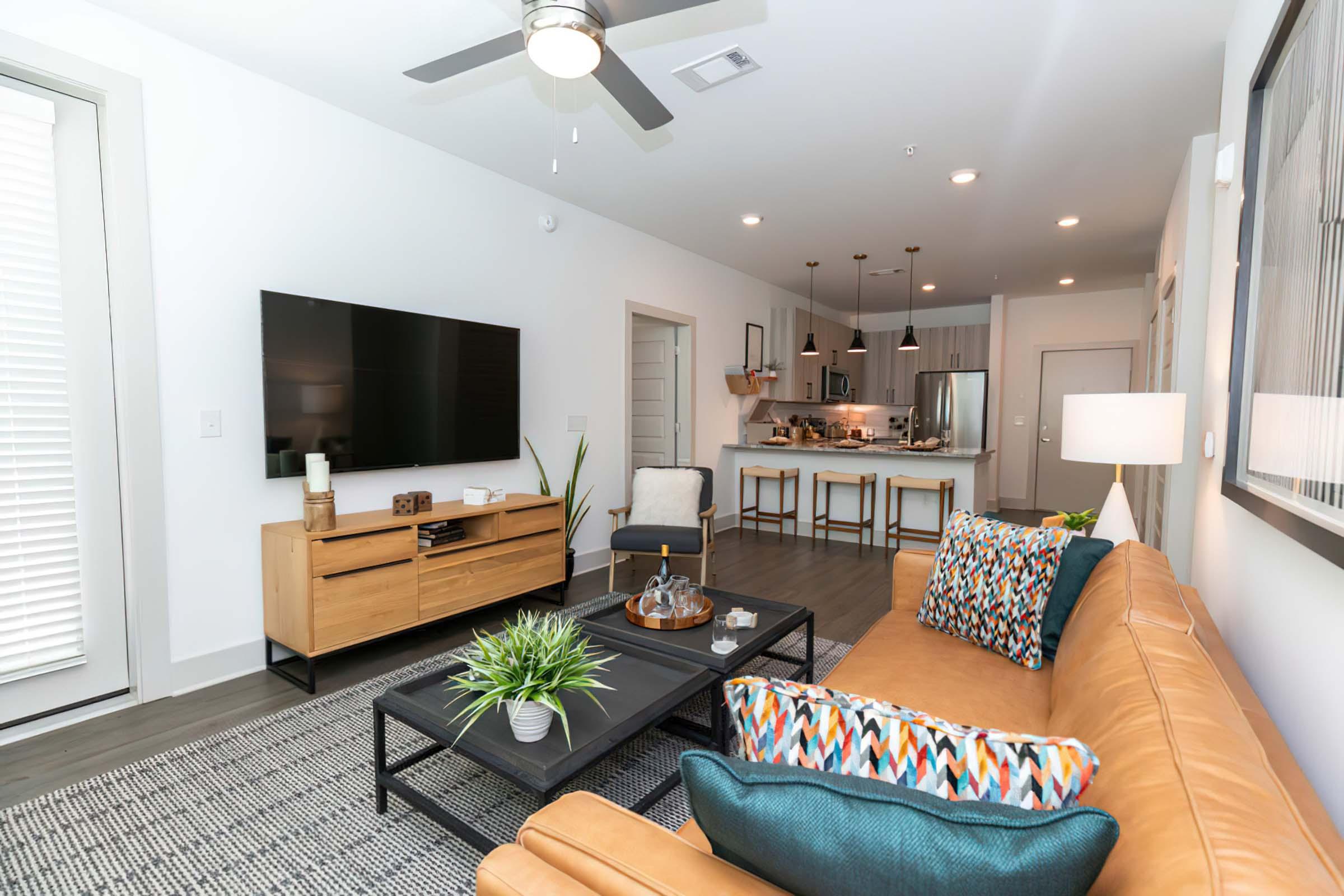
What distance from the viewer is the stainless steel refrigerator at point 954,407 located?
7.95 metres

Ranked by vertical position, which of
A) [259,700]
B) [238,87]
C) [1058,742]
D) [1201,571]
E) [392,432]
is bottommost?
[259,700]

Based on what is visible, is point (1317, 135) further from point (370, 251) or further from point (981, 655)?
point (370, 251)

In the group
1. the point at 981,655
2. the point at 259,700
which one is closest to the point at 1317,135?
the point at 981,655

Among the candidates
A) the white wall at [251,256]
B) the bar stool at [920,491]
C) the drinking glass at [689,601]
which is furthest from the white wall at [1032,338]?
the drinking glass at [689,601]

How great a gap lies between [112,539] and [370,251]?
183 centimetres

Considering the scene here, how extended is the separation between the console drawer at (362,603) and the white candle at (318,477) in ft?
1.34

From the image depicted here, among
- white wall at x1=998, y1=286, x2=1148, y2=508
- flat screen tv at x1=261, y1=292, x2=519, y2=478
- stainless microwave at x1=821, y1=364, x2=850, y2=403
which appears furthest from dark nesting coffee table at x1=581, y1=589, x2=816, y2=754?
white wall at x1=998, y1=286, x2=1148, y2=508

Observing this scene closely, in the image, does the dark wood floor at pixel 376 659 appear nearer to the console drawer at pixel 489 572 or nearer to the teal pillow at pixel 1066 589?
the console drawer at pixel 489 572

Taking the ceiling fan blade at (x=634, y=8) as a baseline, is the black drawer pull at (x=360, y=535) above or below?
below

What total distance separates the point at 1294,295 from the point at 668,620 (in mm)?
2002

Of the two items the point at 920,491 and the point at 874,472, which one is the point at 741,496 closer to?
the point at 874,472

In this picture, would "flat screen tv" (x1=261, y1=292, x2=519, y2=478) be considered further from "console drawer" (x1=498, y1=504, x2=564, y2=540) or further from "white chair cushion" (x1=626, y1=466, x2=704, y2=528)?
"white chair cushion" (x1=626, y1=466, x2=704, y2=528)

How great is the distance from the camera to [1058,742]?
2.43 feet

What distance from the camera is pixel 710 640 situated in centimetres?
232
